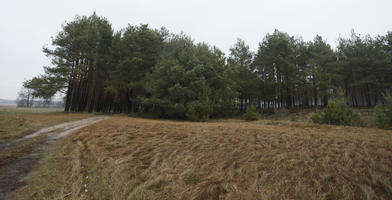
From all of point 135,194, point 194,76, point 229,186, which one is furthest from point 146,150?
point 194,76

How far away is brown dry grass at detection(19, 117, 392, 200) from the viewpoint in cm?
197

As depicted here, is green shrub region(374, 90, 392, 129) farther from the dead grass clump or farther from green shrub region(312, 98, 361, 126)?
the dead grass clump

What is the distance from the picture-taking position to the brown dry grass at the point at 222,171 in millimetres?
1970

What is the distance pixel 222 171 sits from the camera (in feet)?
8.48

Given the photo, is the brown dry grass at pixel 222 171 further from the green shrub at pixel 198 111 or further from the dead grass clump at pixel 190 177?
the green shrub at pixel 198 111

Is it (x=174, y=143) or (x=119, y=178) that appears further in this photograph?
(x=174, y=143)

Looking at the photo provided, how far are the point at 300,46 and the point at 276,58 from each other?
14.9ft

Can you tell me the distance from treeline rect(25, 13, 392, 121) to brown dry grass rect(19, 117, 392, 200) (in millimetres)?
9206

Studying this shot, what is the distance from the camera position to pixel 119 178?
7.68 ft

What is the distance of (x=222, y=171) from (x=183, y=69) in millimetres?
11677

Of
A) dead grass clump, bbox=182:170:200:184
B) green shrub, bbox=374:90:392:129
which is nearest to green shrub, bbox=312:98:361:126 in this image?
green shrub, bbox=374:90:392:129

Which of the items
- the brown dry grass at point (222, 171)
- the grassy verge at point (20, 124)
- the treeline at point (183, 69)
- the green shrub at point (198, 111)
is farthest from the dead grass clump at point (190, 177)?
the treeline at point (183, 69)

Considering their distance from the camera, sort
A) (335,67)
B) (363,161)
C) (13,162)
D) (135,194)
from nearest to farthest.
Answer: (135,194) < (363,161) < (13,162) < (335,67)

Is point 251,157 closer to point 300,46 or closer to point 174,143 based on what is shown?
point 174,143
